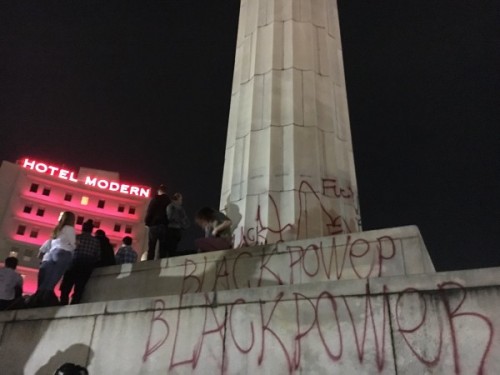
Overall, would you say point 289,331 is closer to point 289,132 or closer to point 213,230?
point 213,230

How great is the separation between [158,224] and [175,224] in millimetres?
494

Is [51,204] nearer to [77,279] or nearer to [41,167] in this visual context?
[41,167]

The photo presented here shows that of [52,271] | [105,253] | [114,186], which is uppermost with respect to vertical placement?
[114,186]

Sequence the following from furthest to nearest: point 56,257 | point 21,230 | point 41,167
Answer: point 41,167 < point 21,230 < point 56,257

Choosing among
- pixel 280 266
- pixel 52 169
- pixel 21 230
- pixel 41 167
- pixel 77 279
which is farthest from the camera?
pixel 52 169

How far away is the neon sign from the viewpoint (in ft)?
236

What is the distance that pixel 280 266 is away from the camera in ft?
25.6

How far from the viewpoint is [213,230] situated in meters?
9.73

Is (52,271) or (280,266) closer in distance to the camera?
(280,266)

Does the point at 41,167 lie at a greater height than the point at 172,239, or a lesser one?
greater

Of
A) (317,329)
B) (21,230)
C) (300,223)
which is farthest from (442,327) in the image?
(21,230)

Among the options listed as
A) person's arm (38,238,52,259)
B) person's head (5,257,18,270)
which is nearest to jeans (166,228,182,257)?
person's arm (38,238,52,259)

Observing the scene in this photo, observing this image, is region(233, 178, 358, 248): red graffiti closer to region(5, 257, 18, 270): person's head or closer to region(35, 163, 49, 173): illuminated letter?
region(5, 257, 18, 270): person's head

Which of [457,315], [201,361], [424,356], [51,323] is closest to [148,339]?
[201,361]
